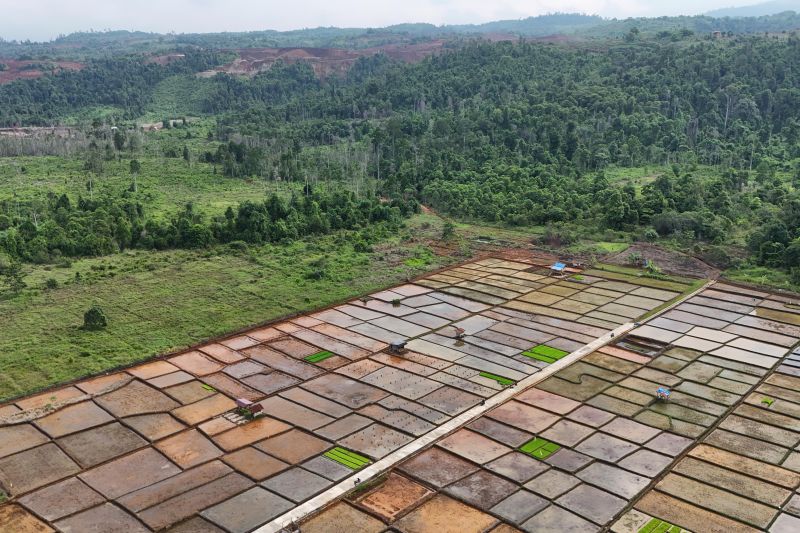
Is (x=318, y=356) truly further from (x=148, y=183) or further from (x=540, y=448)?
(x=148, y=183)

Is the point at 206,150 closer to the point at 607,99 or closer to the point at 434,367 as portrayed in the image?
the point at 607,99

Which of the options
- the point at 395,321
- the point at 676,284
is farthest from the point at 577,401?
the point at 676,284

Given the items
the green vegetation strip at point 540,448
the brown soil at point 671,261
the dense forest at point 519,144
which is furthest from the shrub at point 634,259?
the green vegetation strip at point 540,448

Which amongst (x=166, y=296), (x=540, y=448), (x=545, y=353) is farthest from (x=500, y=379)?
(x=166, y=296)

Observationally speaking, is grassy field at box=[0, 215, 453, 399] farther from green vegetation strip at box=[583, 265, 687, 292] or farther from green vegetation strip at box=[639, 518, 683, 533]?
green vegetation strip at box=[639, 518, 683, 533]

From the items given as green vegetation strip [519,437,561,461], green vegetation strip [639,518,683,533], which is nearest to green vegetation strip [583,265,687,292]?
green vegetation strip [519,437,561,461]

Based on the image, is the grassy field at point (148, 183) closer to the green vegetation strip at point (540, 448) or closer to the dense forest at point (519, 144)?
the dense forest at point (519, 144)
